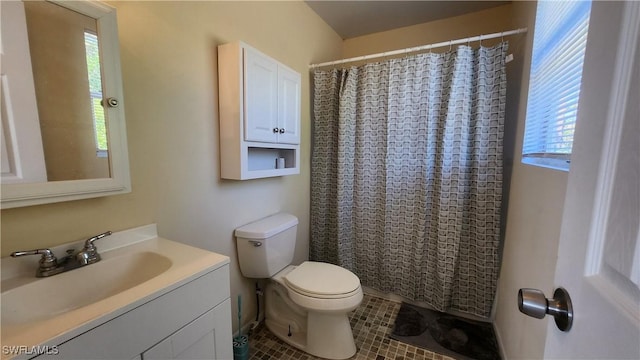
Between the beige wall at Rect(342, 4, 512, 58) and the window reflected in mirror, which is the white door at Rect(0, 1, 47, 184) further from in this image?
the beige wall at Rect(342, 4, 512, 58)

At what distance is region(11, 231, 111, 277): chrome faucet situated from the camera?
0.77 meters

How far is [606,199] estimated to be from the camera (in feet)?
1.08

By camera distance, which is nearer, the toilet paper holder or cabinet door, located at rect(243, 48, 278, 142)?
the toilet paper holder

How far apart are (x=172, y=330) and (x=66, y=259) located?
447 mm

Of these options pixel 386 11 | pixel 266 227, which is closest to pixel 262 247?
pixel 266 227

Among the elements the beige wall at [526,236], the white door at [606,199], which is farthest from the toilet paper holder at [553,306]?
the beige wall at [526,236]

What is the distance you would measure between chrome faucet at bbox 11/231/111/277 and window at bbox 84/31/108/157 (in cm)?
32

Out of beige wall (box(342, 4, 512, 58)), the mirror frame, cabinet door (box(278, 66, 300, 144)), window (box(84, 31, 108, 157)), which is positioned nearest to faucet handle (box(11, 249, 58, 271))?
the mirror frame

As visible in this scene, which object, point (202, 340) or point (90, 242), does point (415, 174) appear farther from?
point (90, 242)

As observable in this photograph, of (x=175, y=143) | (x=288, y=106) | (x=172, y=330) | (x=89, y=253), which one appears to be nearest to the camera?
(x=172, y=330)

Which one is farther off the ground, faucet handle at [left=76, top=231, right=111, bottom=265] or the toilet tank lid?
faucet handle at [left=76, top=231, right=111, bottom=265]

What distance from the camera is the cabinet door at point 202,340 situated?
746mm

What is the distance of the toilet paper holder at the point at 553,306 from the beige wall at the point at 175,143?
126 cm

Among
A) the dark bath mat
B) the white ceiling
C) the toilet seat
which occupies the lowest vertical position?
the dark bath mat
